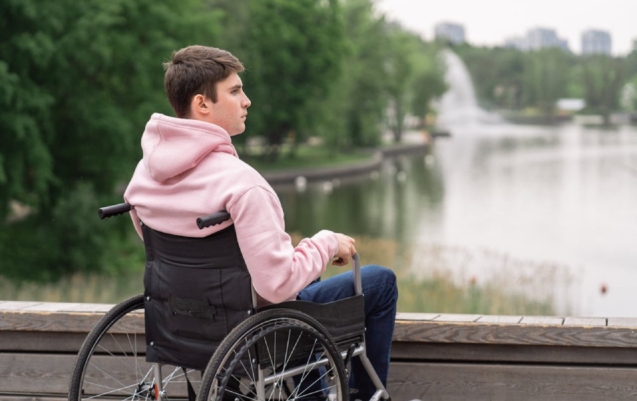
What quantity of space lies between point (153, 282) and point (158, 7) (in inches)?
656

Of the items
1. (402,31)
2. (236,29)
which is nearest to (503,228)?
(236,29)

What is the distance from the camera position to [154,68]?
18.2m

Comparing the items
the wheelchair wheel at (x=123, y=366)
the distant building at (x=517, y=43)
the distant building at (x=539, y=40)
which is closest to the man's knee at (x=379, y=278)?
the wheelchair wheel at (x=123, y=366)

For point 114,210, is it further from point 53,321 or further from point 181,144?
point 53,321

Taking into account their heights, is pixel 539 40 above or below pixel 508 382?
above

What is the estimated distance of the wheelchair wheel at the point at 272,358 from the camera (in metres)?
2.10

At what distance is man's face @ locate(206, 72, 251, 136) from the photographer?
88.5 inches

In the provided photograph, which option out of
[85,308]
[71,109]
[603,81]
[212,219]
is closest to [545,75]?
[603,81]

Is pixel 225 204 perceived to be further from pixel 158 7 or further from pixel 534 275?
pixel 158 7

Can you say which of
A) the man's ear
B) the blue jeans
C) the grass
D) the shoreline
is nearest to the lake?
the grass

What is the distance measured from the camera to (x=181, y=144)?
2205mm

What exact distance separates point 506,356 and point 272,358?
0.86m

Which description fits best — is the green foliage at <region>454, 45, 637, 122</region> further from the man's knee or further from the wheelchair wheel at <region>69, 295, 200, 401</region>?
the man's knee

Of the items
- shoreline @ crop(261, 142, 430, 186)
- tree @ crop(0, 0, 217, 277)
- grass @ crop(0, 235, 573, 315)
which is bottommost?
shoreline @ crop(261, 142, 430, 186)
